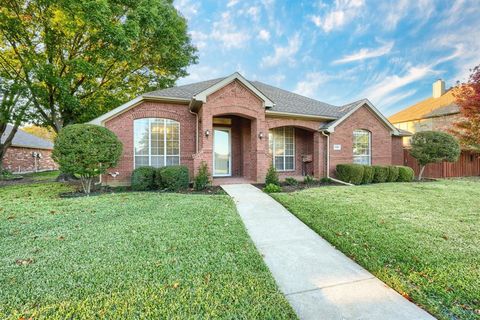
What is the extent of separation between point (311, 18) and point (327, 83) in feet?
22.8

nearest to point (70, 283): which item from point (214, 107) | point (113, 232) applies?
point (113, 232)

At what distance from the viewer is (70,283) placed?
2.60 m

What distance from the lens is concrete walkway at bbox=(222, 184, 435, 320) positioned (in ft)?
7.44

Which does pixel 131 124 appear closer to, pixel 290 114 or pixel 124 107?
pixel 124 107

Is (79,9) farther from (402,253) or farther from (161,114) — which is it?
(402,253)

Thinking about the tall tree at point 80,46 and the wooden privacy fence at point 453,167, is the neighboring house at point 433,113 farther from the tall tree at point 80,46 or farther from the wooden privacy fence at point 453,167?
the tall tree at point 80,46

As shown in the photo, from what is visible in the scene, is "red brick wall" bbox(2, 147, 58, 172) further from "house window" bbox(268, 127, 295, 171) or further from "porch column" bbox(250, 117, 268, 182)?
"house window" bbox(268, 127, 295, 171)

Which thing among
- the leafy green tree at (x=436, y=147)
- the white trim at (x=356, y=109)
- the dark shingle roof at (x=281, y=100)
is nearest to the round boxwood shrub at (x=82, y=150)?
the dark shingle roof at (x=281, y=100)

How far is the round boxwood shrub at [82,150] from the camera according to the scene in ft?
24.9

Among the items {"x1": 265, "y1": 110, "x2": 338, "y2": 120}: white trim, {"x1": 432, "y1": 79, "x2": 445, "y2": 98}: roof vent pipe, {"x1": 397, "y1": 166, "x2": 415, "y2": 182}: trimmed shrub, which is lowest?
{"x1": 397, "y1": 166, "x2": 415, "y2": 182}: trimmed shrub

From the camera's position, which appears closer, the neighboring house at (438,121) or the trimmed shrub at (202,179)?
the trimmed shrub at (202,179)

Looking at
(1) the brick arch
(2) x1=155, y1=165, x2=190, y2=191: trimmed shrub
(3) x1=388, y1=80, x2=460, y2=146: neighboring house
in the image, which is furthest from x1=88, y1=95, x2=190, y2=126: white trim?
(3) x1=388, y1=80, x2=460, y2=146: neighboring house

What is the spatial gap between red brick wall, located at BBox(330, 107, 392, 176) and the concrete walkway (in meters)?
8.74

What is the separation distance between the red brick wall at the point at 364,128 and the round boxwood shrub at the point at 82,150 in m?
11.2
